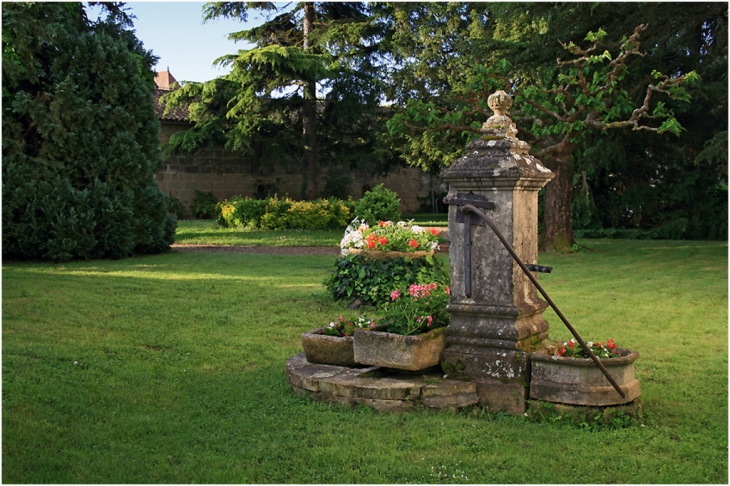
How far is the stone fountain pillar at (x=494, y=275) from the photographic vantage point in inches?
192

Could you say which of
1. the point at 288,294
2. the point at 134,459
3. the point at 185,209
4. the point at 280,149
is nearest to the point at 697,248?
the point at 288,294

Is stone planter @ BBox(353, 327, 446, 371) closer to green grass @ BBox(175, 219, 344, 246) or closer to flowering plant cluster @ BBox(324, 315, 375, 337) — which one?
flowering plant cluster @ BBox(324, 315, 375, 337)

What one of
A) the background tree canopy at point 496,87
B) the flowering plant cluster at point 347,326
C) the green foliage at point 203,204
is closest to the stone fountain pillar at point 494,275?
the flowering plant cluster at point 347,326

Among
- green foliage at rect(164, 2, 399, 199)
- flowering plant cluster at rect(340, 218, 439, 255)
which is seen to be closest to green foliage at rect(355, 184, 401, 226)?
flowering plant cluster at rect(340, 218, 439, 255)

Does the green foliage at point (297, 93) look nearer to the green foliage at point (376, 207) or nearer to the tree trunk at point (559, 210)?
the tree trunk at point (559, 210)

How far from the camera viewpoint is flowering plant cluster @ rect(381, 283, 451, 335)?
5.16 meters

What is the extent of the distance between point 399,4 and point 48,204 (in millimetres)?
15943

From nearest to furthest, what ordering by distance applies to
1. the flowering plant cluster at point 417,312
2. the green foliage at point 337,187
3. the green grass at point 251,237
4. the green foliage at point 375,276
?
1. the flowering plant cluster at point 417,312
2. the green foliage at point 375,276
3. the green grass at point 251,237
4. the green foliage at point 337,187

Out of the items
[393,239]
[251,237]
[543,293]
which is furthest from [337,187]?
[543,293]

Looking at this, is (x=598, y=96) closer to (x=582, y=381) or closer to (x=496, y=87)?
(x=496, y=87)

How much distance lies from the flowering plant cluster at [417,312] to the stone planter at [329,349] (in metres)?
0.35

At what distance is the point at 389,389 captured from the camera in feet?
16.0

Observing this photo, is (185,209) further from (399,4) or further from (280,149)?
(399,4)

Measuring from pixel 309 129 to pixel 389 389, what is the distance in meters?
21.7
